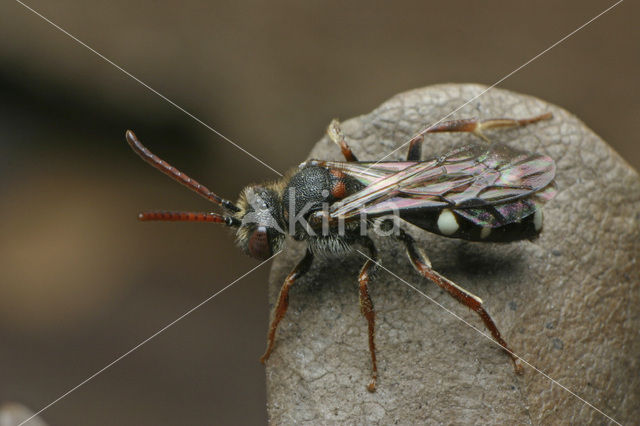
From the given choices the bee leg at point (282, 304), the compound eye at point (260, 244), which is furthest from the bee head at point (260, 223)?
the bee leg at point (282, 304)

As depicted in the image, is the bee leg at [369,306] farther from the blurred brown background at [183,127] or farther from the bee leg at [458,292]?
the blurred brown background at [183,127]

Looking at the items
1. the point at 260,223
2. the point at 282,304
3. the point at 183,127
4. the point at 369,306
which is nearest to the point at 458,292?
the point at 369,306

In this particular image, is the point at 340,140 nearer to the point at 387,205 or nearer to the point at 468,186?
the point at 387,205

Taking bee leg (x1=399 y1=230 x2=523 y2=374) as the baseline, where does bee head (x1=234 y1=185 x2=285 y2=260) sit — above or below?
above

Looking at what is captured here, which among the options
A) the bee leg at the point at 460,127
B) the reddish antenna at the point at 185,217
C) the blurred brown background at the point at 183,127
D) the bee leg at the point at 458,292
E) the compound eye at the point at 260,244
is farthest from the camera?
the blurred brown background at the point at 183,127

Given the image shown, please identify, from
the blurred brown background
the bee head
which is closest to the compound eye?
the bee head

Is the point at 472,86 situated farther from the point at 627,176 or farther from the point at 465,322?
the point at 465,322

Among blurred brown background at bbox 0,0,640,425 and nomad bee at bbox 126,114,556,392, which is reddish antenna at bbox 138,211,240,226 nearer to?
nomad bee at bbox 126,114,556,392
